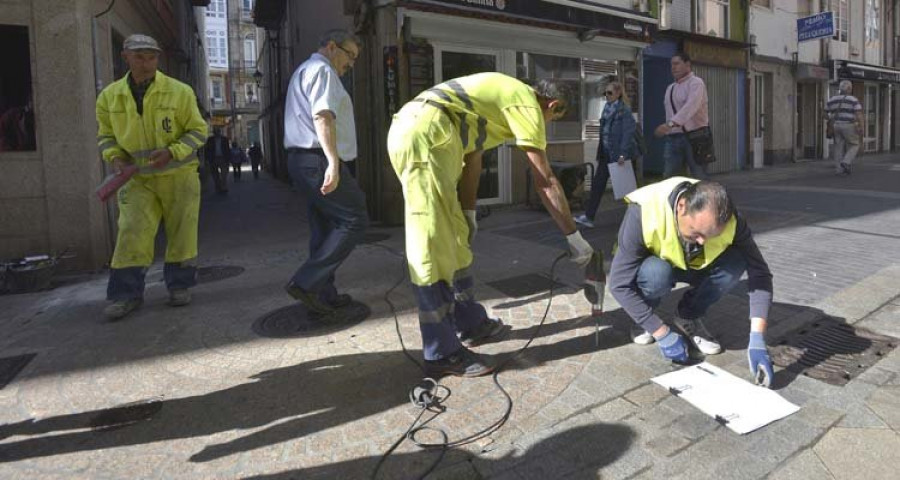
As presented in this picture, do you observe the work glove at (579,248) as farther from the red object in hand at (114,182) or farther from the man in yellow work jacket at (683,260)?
the red object in hand at (114,182)

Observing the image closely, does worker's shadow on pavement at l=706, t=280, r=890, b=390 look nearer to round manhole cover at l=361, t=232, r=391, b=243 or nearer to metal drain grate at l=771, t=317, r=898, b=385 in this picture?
metal drain grate at l=771, t=317, r=898, b=385

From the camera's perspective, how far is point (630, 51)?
11656 mm

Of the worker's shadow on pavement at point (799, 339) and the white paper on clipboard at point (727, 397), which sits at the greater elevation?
the worker's shadow on pavement at point (799, 339)

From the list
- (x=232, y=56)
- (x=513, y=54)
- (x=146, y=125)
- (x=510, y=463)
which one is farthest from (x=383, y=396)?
(x=232, y=56)

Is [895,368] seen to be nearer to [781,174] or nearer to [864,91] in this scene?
[781,174]

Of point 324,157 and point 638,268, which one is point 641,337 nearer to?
point 638,268

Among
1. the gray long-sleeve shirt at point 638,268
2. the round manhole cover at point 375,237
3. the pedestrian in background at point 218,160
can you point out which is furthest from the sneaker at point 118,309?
the pedestrian in background at point 218,160

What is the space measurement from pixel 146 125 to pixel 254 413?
250 cm

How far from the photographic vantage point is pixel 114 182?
4051 millimetres

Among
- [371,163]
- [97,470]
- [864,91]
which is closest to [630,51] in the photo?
[371,163]

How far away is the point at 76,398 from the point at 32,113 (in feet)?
12.6

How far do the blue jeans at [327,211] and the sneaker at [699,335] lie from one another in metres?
2.00

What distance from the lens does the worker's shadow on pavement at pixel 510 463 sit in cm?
231

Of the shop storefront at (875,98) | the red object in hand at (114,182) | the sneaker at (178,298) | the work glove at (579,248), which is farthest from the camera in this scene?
the shop storefront at (875,98)
